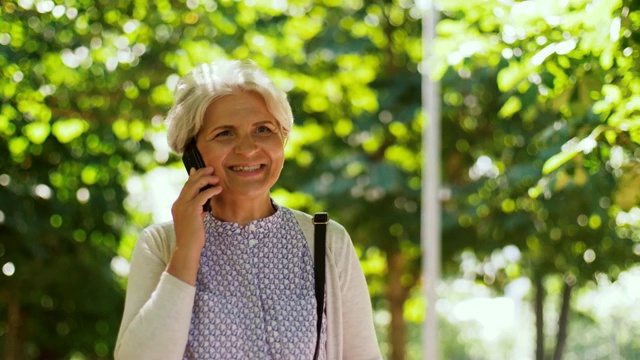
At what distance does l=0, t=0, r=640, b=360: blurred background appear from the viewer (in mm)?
3588

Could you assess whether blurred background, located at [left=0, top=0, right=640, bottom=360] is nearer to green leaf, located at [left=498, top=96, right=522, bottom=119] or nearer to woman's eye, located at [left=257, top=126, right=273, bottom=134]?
green leaf, located at [left=498, top=96, right=522, bottom=119]

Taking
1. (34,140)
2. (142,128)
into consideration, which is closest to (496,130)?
(142,128)

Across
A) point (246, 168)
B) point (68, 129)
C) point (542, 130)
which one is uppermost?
point (542, 130)

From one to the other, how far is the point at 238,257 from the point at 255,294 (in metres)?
0.07

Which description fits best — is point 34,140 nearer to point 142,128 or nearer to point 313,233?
point 142,128

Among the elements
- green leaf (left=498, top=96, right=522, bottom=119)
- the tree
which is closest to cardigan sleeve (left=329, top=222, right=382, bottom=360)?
the tree

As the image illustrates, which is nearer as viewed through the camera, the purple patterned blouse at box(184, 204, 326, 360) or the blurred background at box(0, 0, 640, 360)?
the purple patterned blouse at box(184, 204, 326, 360)

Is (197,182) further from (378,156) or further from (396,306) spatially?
(396,306)

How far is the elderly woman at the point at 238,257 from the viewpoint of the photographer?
1.56 m

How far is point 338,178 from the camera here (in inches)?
273

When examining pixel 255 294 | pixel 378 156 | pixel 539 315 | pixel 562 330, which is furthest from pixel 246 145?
pixel 378 156

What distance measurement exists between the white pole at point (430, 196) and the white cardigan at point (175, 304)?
130 inches

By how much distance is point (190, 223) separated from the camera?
1.57 metres

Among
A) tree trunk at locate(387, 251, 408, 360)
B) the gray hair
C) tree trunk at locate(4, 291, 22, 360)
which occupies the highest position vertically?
tree trunk at locate(387, 251, 408, 360)
